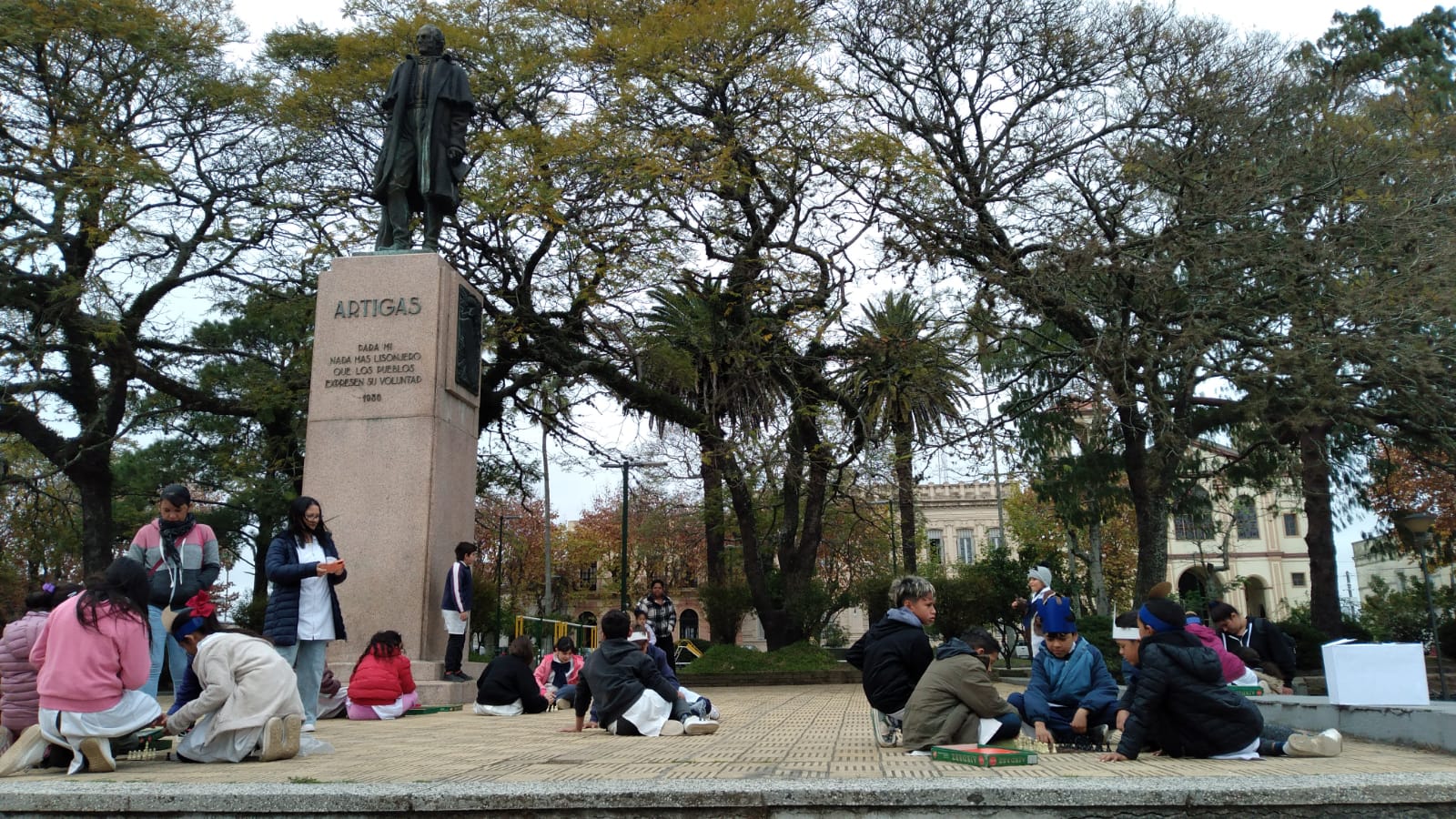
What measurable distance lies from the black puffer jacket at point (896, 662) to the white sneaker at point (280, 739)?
3.35 metres

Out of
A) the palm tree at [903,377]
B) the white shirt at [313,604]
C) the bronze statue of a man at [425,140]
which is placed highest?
the bronze statue of a man at [425,140]

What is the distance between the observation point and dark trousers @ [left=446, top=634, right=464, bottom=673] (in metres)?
10.8

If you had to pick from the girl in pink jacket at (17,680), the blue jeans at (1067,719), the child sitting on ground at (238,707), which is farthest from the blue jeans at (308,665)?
the blue jeans at (1067,719)

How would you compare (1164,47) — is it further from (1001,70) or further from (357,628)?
(357,628)

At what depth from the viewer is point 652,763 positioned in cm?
546

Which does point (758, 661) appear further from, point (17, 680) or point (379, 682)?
point (17, 680)

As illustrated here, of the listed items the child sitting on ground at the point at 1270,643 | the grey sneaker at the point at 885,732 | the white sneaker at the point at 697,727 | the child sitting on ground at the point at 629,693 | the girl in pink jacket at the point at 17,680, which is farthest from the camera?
the child sitting on ground at the point at 1270,643

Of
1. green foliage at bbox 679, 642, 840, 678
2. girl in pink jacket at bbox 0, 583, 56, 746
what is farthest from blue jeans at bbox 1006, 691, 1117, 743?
green foliage at bbox 679, 642, 840, 678

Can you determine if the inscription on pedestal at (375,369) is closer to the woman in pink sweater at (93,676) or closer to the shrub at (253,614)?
the woman in pink sweater at (93,676)

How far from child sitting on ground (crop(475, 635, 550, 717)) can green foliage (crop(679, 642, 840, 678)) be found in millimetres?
8712

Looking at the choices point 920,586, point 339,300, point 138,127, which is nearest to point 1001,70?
point 339,300

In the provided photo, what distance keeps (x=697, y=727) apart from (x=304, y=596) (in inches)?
119

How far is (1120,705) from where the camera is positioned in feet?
22.8

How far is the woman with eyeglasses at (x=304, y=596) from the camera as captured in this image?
770cm
